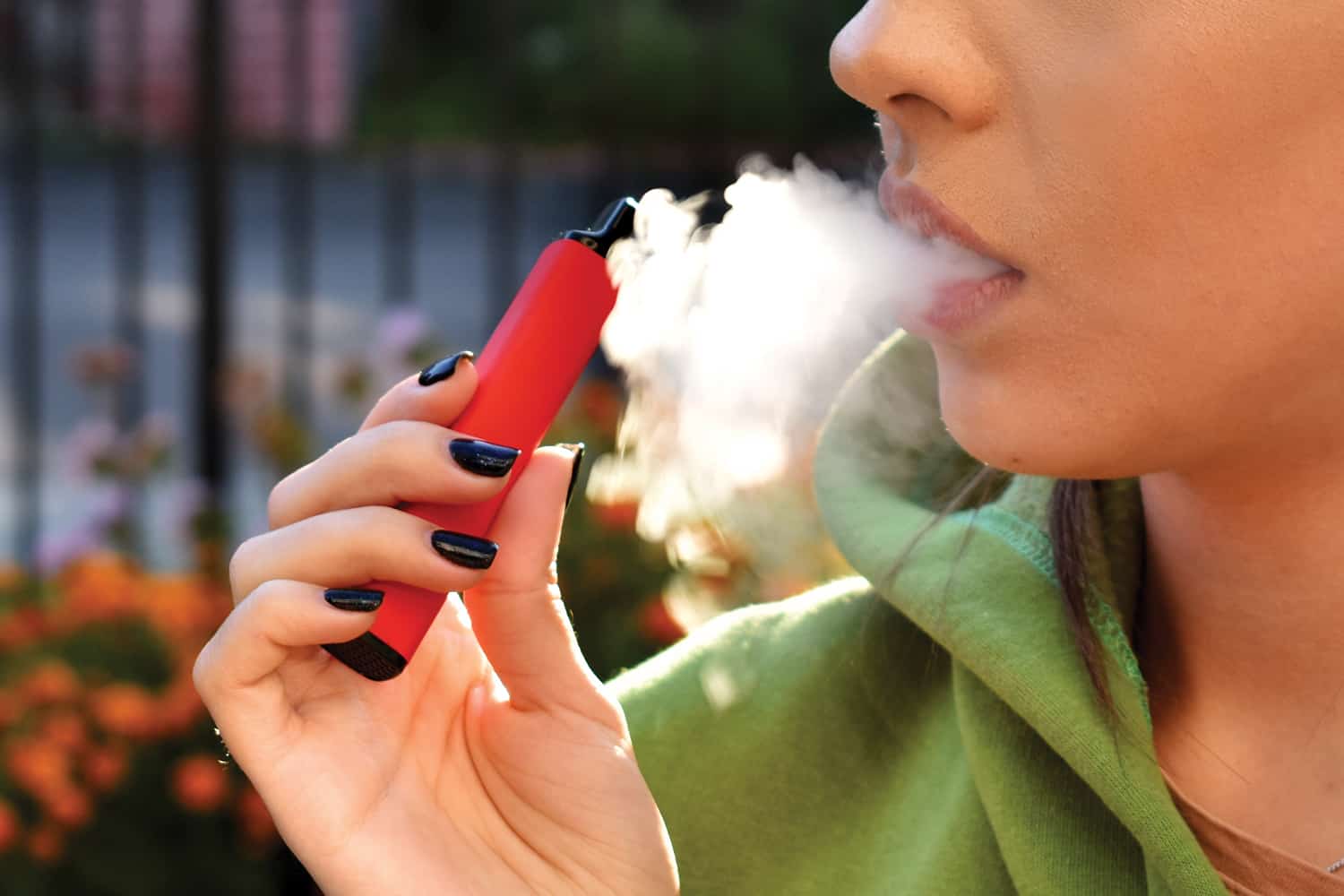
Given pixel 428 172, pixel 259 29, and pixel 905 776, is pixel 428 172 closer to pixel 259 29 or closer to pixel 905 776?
pixel 259 29

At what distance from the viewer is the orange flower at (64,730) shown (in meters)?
3.15

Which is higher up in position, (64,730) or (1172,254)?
(1172,254)

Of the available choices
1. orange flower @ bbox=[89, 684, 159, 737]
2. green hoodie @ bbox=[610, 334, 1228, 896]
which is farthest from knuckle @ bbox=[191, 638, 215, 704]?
orange flower @ bbox=[89, 684, 159, 737]

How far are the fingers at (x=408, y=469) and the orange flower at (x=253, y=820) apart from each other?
203 centimetres

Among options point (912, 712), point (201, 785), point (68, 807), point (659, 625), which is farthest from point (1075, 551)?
point (68, 807)

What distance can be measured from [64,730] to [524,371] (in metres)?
2.18

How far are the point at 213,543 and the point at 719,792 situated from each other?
8.40ft

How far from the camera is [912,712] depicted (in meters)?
1.51

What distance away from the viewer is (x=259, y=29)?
520cm

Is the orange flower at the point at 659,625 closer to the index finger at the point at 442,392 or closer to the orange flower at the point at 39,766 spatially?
the orange flower at the point at 39,766

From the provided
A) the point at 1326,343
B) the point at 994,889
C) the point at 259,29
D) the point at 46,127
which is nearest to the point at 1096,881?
the point at 994,889

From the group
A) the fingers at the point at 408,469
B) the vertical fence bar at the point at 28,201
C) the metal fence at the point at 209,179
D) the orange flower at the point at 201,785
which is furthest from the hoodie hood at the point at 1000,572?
the vertical fence bar at the point at 28,201

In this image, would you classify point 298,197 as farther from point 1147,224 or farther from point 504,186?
point 1147,224

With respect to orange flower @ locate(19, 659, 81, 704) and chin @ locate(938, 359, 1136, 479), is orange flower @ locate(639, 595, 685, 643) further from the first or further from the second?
chin @ locate(938, 359, 1136, 479)
